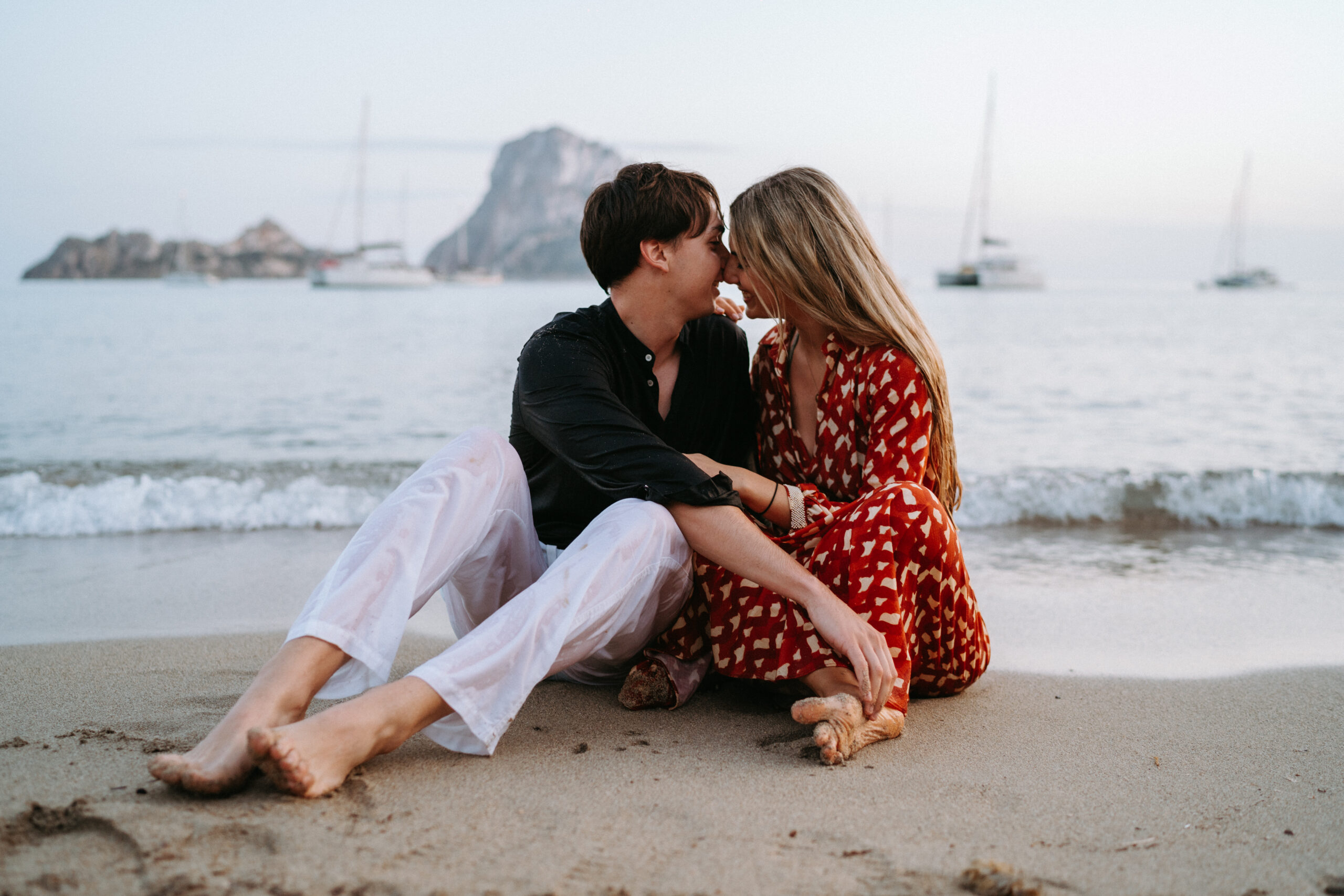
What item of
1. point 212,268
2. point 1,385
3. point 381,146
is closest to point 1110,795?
point 1,385

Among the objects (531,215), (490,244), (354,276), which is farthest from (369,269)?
(531,215)

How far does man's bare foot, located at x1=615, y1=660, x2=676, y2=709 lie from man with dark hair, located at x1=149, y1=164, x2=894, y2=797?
2.8 inches

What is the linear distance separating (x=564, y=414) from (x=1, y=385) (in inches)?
491

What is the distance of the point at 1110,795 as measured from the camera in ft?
6.26

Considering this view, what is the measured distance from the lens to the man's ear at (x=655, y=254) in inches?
95.3

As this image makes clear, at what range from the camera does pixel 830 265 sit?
7.52ft

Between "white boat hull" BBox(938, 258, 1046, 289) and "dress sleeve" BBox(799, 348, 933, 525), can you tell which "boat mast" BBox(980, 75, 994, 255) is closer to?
"white boat hull" BBox(938, 258, 1046, 289)

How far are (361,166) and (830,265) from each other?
48018mm

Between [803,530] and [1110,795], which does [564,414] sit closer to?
[803,530]

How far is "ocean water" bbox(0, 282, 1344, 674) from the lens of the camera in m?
3.98

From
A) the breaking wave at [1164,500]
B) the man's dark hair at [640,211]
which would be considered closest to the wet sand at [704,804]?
the man's dark hair at [640,211]

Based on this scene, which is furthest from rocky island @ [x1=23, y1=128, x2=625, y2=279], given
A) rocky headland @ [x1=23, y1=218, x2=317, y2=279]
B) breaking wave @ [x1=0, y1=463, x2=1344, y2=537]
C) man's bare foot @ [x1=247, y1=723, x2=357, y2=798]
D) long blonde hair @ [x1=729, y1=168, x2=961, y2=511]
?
man's bare foot @ [x1=247, y1=723, x2=357, y2=798]

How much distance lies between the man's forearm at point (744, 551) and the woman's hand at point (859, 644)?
28mm

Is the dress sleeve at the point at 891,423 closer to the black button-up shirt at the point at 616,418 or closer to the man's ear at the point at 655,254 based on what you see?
the black button-up shirt at the point at 616,418
